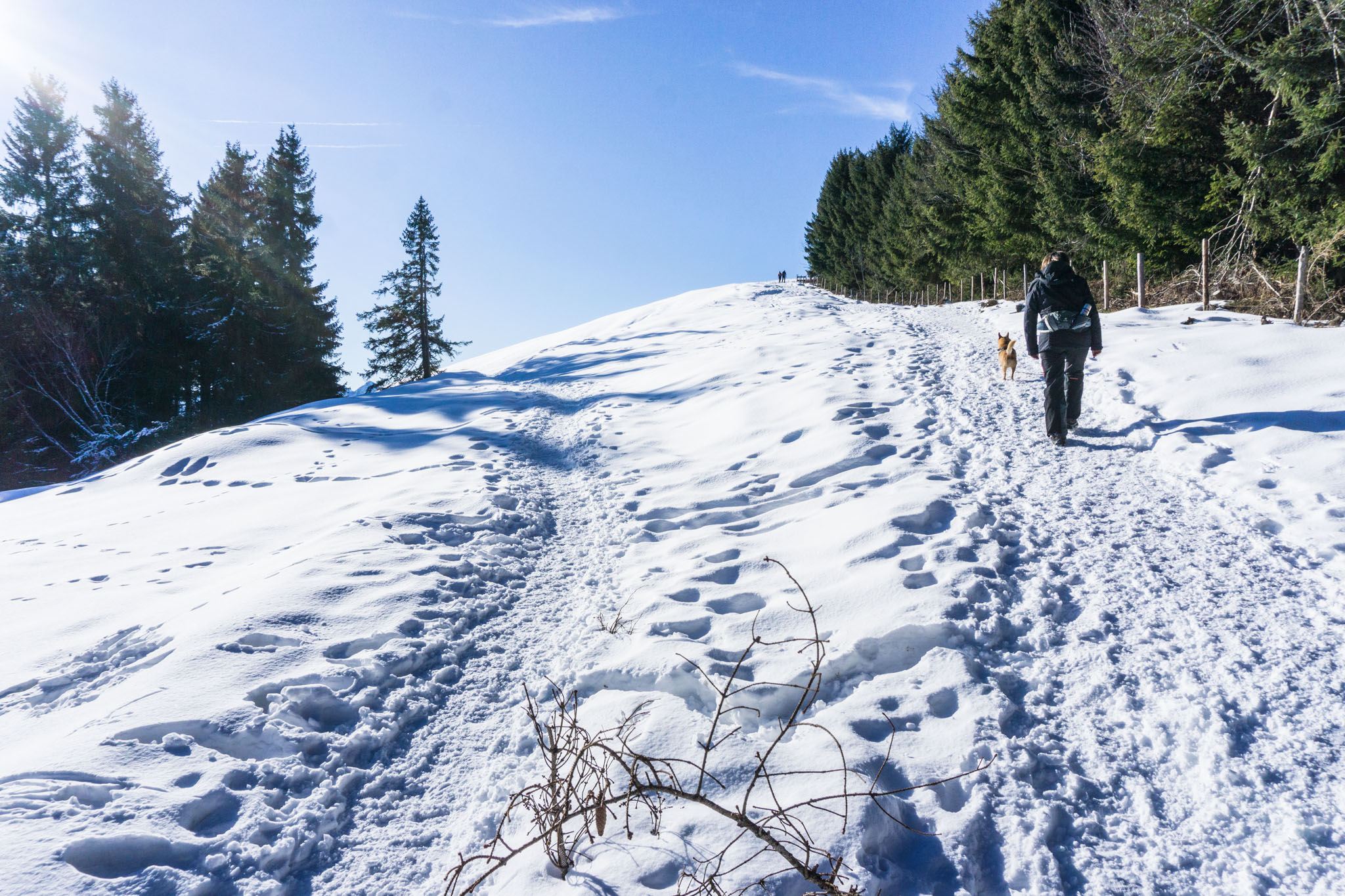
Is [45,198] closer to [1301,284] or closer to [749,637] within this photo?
[749,637]

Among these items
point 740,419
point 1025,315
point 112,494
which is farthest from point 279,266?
point 1025,315

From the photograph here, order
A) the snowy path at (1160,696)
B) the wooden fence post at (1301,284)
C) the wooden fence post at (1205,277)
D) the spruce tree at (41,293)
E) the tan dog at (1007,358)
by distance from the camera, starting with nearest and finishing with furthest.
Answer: the snowy path at (1160,696)
the tan dog at (1007,358)
the wooden fence post at (1301,284)
the wooden fence post at (1205,277)
the spruce tree at (41,293)

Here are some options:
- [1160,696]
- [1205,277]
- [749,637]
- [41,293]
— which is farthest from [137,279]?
[1205,277]

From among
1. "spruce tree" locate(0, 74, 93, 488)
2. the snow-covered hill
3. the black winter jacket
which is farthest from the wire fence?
→ "spruce tree" locate(0, 74, 93, 488)

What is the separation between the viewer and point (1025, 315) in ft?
24.2

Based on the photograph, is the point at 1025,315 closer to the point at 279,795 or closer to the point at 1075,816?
the point at 1075,816

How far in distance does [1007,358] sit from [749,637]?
752 cm

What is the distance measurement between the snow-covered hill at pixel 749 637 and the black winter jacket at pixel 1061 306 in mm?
1065

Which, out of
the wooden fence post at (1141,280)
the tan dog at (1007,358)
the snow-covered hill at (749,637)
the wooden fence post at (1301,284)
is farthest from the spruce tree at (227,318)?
the wooden fence post at (1301,284)

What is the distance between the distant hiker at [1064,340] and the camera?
6.96 m

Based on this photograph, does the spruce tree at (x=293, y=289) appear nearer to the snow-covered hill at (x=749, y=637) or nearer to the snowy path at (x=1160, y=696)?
the snow-covered hill at (x=749, y=637)

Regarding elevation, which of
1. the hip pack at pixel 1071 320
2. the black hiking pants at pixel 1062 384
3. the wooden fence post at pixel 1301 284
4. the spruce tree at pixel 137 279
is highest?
the spruce tree at pixel 137 279

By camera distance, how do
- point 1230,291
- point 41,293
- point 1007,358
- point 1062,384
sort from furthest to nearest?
point 41,293, point 1230,291, point 1007,358, point 1062,384

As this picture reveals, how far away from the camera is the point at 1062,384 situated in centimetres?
694
